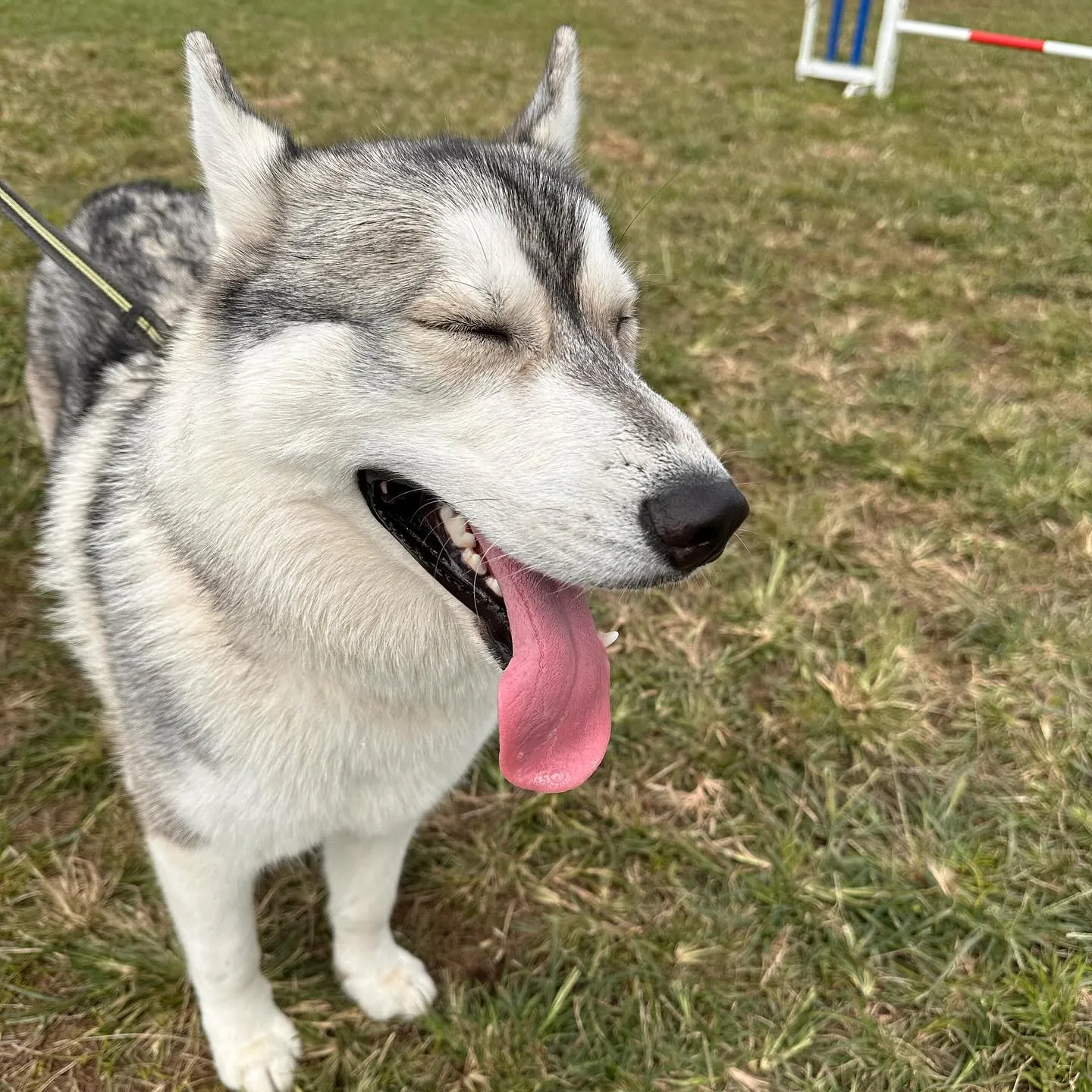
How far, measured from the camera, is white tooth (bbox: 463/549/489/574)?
1.75 metres

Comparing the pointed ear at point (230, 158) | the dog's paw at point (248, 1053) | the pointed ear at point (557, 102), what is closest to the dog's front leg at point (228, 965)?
the dog's paw at point (248, 1053)

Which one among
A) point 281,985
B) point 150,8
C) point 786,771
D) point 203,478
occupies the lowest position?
point 281,985

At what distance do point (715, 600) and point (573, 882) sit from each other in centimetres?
135

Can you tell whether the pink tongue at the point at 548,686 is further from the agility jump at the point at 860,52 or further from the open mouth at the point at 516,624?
the agility jump at the point at 860,52

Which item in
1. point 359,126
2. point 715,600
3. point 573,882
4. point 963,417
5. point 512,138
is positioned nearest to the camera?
point 512,138

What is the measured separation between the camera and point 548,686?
1732 millimetres

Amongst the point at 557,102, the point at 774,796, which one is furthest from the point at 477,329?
the point at 774,796

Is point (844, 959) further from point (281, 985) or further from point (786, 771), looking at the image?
point (281, 985)

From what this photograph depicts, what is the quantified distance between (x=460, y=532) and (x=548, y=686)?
356 mm

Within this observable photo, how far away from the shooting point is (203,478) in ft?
5.72

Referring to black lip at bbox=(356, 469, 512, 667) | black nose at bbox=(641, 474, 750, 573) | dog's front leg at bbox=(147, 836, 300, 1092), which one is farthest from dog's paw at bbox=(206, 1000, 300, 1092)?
black nose at bbox=(641, 474, 750, 573)

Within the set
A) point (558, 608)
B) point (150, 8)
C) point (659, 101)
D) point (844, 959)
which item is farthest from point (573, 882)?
point (150, 8)

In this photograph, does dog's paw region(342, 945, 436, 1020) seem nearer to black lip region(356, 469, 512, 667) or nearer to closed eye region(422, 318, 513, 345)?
black lip region(356, 469, 512, 667)

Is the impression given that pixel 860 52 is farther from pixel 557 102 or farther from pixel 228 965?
pixel 228 965
